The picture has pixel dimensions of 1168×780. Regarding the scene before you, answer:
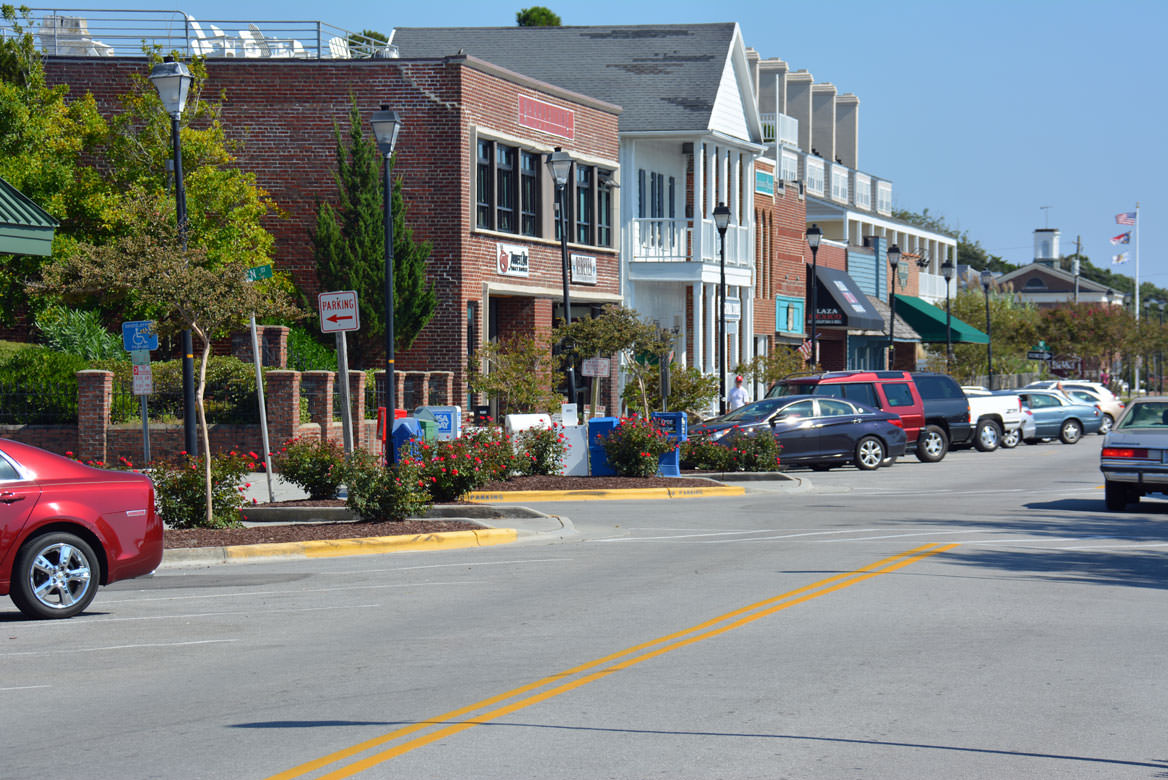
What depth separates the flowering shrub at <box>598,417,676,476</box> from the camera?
24656mm

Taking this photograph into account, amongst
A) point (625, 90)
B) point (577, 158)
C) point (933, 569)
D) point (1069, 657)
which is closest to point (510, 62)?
point (625, 90)

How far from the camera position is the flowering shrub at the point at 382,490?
17.6 meters

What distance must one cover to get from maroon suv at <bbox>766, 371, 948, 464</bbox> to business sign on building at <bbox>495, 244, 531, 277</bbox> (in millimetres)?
7006

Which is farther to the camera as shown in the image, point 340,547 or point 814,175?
point 814,175

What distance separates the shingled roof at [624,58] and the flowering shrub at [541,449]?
1787 cm

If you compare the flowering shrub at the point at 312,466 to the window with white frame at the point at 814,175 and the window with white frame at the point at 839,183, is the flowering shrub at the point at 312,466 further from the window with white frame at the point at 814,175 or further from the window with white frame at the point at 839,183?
the window with white frame at the point at 839,183

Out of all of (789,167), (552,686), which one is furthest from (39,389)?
(789,167)

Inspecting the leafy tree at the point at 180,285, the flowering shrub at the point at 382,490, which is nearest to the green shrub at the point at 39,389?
the leafy tree at the point at 180,285

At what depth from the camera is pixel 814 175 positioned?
211 ft

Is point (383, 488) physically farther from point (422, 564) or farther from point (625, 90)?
point (625, 90)

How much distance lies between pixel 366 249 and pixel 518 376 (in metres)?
4.35

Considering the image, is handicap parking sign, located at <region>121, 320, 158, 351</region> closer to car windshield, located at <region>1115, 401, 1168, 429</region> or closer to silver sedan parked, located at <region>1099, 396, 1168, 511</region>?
silver sedan parked, located at <region>1099, 396, 1168, 511</region>

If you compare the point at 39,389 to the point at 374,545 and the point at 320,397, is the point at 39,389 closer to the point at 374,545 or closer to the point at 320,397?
the point at 320,397

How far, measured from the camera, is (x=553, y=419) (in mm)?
28266
